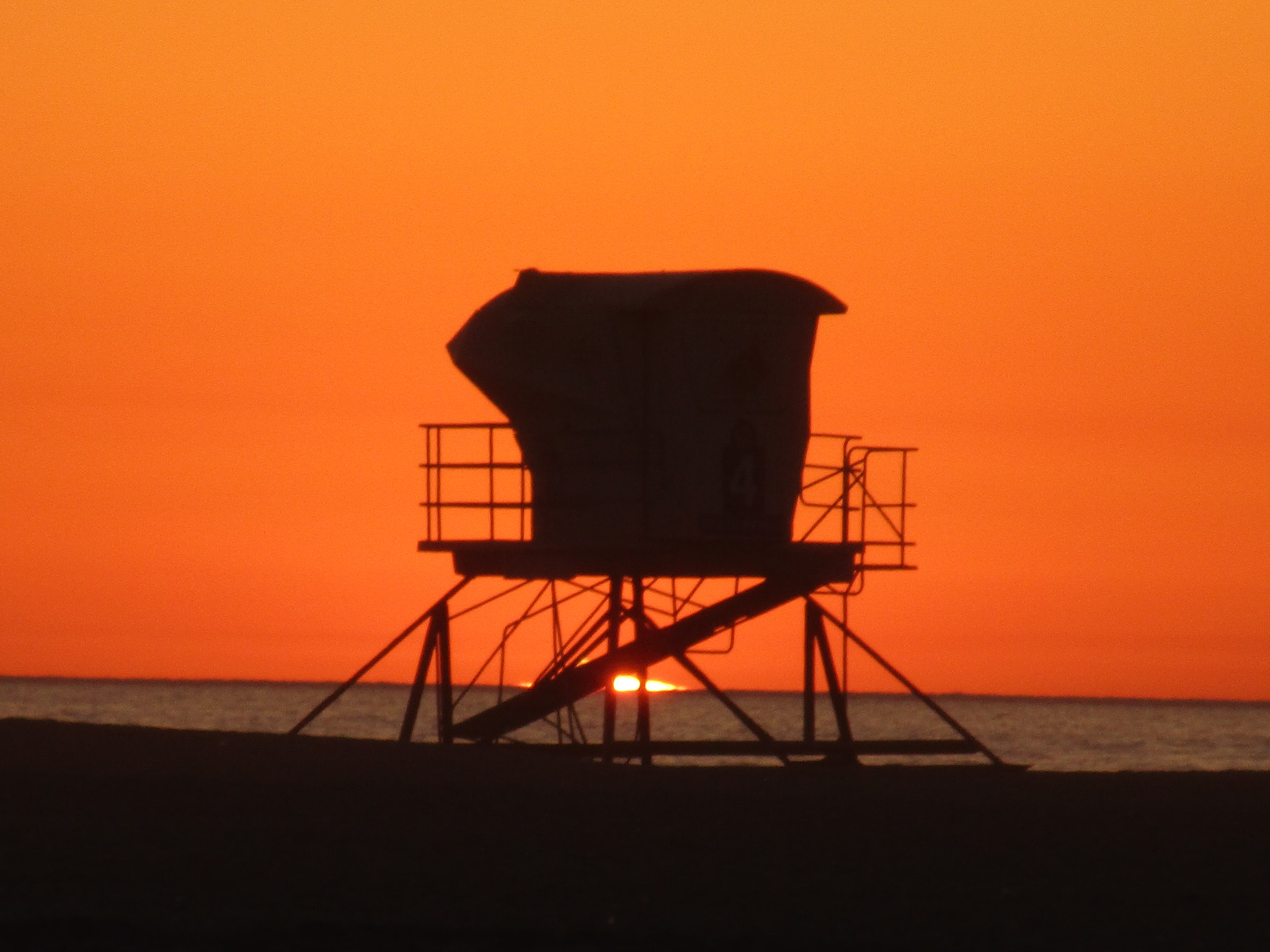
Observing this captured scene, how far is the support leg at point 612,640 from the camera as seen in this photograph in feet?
104

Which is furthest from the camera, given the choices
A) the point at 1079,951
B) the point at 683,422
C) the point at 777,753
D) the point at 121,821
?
the point at 777,753

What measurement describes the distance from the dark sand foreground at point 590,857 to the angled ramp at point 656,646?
6377 millimetres

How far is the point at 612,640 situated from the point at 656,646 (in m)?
0.62

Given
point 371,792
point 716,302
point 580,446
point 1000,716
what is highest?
point 716,302

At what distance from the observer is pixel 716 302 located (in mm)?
29562

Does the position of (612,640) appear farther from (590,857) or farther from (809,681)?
(590,857)

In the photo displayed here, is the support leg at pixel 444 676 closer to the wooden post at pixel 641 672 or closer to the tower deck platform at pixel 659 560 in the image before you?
the tower deck platform at pixel 659 560

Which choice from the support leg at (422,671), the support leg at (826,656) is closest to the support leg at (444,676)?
the support leg at (422,671)

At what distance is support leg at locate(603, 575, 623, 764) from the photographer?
104 ft

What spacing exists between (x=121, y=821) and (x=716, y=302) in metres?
12.6

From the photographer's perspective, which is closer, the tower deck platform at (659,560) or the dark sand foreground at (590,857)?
the dark sand foreground at (590,857)

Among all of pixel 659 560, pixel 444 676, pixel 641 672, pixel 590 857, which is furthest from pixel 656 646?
pixel 590 857

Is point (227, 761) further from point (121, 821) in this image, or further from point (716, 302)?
point (716, 302)

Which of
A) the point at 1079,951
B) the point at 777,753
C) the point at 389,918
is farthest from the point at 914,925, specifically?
the point at 777,753
